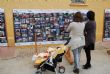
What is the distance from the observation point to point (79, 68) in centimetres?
497

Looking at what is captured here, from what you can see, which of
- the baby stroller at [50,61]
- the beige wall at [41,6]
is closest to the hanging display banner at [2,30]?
the beige wall at [41,6]

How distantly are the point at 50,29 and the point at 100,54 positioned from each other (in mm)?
1697

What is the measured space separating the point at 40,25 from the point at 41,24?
0.14ft

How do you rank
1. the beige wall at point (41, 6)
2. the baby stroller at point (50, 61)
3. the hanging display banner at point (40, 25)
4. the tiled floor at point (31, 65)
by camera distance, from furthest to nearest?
1. the hanging display banner at point (40, 25)
2. the beige wall at point (41, 6)
3. the tiled floor at point (31, 65)
4. the baby stroller at point (50, 61)

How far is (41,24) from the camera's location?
6488 millimetres

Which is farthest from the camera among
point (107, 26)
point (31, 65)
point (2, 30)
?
point (107, 26)

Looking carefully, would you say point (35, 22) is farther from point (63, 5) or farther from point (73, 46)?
point (73, 46)

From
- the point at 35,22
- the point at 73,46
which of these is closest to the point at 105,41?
the point at 35,22

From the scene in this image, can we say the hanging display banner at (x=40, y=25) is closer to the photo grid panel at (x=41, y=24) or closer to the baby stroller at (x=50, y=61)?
the photo grid panel at (x=41, y=24)

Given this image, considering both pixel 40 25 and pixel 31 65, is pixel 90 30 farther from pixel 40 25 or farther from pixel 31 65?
pixel 40 25

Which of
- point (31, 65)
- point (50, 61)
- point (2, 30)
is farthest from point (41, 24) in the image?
point (50, 61)

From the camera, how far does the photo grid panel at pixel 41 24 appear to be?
6.33 meters

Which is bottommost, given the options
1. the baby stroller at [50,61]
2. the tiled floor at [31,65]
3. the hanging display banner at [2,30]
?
the tiled floor at [31,65]

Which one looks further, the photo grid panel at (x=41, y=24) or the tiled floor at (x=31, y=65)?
the photo grid panel at (x=41, y=24)
